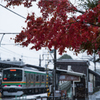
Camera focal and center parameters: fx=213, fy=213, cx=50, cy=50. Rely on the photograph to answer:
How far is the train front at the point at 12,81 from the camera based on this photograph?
23.0 meters

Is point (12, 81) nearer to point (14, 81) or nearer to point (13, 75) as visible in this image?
point (14, 81)

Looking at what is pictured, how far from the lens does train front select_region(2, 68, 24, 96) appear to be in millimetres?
23000

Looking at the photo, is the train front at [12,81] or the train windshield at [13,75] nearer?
the train front at [12,81]

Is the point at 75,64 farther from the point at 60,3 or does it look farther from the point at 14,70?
the point at 60,3

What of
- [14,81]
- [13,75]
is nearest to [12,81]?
[14,81]

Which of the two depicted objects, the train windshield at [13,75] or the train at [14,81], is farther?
the train windshield at [13,75]

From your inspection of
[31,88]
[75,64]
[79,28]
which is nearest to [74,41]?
[79,28]

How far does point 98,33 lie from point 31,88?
64.5 feet

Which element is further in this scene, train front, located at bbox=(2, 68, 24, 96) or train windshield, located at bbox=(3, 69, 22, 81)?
train windshield, located at bbox=(3, 69, 22, 81)

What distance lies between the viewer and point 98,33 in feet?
26.3

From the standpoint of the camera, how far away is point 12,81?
2323cm

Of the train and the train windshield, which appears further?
the train windshield

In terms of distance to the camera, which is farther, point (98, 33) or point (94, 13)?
point (98, 33)

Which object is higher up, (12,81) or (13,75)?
(13,75)
